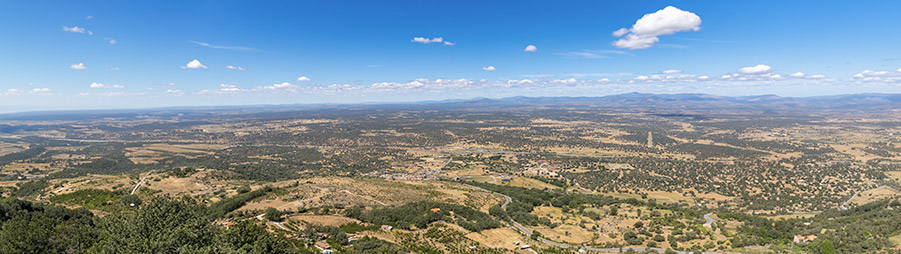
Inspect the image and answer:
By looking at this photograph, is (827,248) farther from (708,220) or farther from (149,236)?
(149,236)

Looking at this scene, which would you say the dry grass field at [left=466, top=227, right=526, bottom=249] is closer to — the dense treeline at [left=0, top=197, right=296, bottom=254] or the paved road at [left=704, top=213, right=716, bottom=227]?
the dense treeline at [left=0, top=197, right=296, bottom=254]

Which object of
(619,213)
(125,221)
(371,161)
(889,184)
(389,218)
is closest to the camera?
(125,221)

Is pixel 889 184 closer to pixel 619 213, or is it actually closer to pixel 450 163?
pixel 619 213

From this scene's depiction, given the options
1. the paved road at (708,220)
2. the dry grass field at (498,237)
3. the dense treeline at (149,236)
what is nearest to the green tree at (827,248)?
the paved road at (708,220)

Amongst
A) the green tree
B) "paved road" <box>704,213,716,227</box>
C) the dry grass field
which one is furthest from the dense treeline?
"paved road" <box>704,213,716,227</box>

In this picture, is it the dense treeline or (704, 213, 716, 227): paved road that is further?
(704, 213, 716, 227): paved road

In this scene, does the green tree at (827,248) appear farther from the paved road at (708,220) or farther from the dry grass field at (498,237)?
the dry grass field at (498,237)

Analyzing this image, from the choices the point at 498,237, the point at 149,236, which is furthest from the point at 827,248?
the point at 149,236

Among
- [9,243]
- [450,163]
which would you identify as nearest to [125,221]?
[9,243]

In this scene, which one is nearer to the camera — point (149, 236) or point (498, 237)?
point (149, 236)

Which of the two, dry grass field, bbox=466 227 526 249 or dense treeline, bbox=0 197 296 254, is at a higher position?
dense treeline, bbox=0 197 296 254

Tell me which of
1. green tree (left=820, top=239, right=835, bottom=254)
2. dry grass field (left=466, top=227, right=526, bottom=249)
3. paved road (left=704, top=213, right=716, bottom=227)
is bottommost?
paved road (left=704, top=213, right=716, bottom=227)
